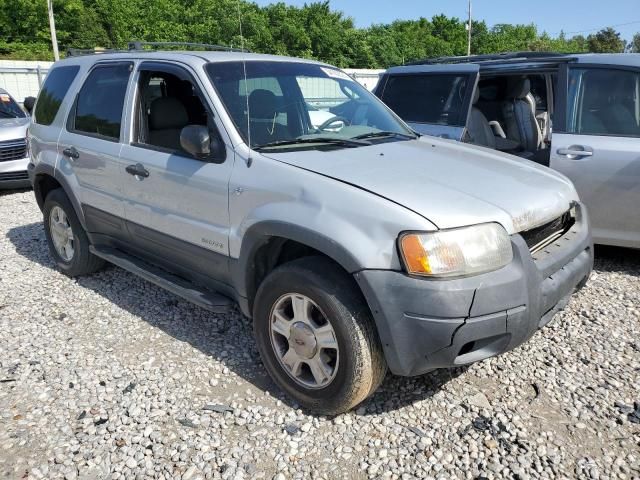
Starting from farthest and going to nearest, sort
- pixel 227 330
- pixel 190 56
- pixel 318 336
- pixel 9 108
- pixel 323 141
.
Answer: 1. pixel 9 108
2. pixel 227 330
3. pixel 190 56
4. pixel 323 141
5. pixel 318 336

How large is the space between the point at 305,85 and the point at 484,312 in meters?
2.25

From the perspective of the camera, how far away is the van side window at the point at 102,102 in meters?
4.11

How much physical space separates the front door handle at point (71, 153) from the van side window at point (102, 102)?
162 millimetres

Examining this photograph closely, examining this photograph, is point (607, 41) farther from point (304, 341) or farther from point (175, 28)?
point (304, 341)

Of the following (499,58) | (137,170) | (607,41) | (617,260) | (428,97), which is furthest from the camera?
(607,41)

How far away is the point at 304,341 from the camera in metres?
2.87

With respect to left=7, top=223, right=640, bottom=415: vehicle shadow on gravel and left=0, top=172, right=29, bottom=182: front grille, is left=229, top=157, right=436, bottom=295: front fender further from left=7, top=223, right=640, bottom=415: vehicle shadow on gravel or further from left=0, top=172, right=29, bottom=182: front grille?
left=0, top=172, right=29, bottom=182: front grille

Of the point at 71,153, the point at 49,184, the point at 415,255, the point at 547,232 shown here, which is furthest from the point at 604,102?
the point at 49,184

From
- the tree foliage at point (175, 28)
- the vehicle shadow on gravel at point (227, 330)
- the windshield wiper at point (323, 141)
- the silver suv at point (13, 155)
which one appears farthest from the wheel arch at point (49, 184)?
the tree foliage at point (175, 28)

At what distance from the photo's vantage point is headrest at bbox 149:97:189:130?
3.96 metres

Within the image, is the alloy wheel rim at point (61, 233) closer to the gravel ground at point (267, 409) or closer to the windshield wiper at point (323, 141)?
the gravel ground at point (267, 409)

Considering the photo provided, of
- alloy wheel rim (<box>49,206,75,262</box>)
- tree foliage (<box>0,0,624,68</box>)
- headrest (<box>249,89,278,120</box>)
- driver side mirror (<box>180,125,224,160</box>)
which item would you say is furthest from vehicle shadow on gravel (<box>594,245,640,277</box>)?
tree foliage (<box>0,0,624,68</box>)

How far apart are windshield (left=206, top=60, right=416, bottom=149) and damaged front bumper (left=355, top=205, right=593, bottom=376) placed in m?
1.18

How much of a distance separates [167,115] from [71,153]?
108cm
